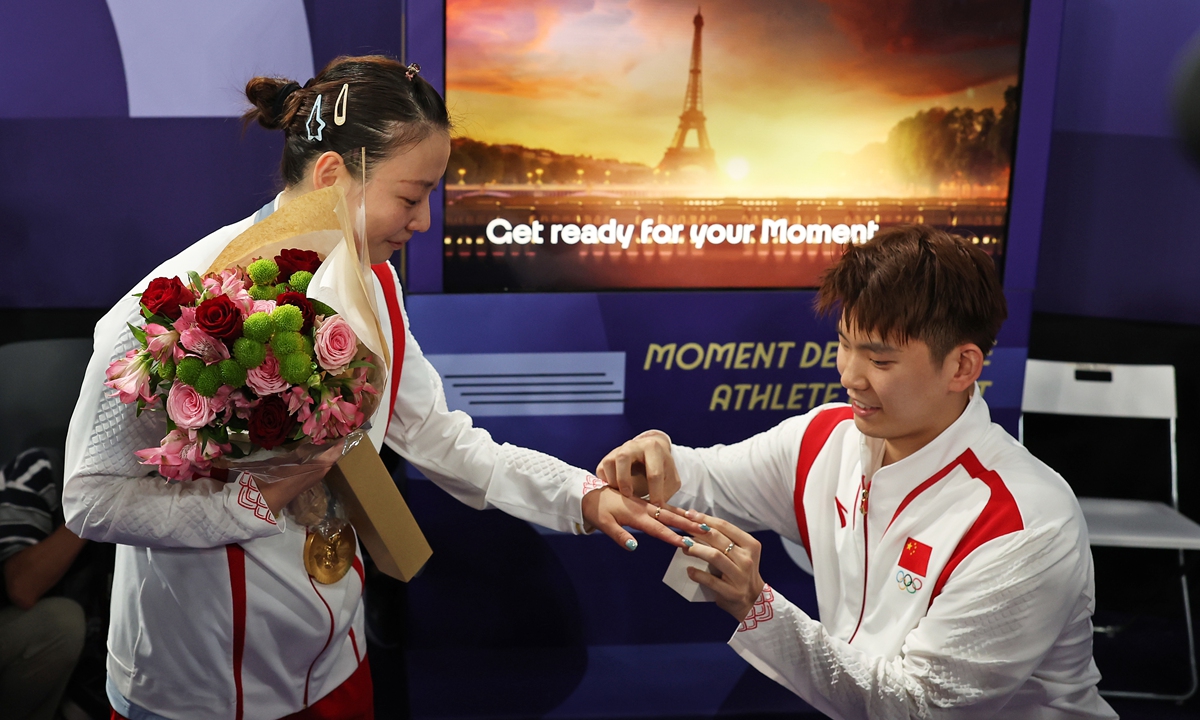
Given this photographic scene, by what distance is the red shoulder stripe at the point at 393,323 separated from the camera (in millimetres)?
2145

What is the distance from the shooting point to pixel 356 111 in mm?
1894

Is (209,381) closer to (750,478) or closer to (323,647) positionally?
(323,647)

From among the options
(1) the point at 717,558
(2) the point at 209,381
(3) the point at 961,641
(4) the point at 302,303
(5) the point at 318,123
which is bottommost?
(3) the point at 961,641

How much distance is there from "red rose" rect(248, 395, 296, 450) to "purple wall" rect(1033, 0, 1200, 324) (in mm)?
3672

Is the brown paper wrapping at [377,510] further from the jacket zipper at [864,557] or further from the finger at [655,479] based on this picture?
the jacket zipper at [864,557]

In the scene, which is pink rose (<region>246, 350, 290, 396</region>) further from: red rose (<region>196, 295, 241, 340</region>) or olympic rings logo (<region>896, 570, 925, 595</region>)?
olympic rings logo (<region>896, 570, 925, 595</region>)

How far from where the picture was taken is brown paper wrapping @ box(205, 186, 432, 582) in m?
1.49

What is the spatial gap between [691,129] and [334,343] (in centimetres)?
215

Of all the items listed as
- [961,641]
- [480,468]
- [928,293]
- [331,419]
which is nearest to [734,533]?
[961,641]

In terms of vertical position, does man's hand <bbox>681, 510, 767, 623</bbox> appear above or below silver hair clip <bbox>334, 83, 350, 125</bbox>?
below

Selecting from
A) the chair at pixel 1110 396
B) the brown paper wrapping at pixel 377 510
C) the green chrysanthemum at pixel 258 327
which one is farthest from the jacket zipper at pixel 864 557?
the chair at pixel 1110 396

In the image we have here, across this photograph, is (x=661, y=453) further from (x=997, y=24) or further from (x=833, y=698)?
(x=997, y=24)

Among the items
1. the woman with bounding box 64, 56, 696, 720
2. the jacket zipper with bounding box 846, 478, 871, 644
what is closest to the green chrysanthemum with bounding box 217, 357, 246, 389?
the woman with bounding box 64, 56, 696, 720

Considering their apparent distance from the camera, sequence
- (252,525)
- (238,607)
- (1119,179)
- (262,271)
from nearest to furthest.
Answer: (262,271) → (252,525) → (238,607) → (1119,179)
